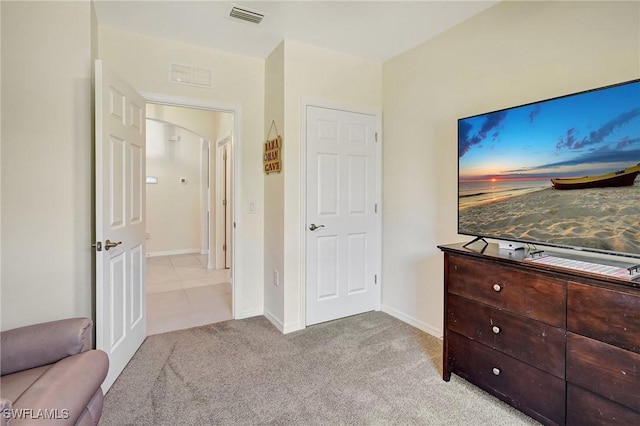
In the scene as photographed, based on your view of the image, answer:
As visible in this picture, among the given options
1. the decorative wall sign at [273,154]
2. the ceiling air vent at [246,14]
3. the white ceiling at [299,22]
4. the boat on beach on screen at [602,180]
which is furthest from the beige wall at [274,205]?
the boat on beach on screen at [602,180]

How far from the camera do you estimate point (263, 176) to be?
3326 millimetres

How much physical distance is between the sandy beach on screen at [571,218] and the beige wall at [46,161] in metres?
2.62

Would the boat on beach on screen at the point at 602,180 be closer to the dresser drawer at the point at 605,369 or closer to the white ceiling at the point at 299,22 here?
the dresser drawer at the point at 605,369

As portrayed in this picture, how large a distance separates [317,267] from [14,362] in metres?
2.13

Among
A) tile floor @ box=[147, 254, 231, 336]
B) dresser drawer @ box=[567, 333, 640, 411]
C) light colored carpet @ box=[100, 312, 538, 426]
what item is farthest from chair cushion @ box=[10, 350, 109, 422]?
dresser drawer @ box=[567, 333, 640, 411]

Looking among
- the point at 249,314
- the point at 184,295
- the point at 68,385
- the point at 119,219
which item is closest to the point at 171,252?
the point at 184,295

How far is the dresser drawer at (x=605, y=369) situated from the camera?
1.34m

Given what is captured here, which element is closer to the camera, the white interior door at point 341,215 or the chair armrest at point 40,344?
the chair armrest at point 40,344

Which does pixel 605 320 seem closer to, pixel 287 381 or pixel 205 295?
pixel 287 381

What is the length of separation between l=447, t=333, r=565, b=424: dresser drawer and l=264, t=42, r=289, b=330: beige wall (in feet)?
5.00

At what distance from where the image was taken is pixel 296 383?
2.15 metres

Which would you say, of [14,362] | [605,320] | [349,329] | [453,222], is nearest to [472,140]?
[453,222]

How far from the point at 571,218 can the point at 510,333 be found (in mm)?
690

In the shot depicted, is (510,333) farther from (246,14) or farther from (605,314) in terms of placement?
(246,14)
